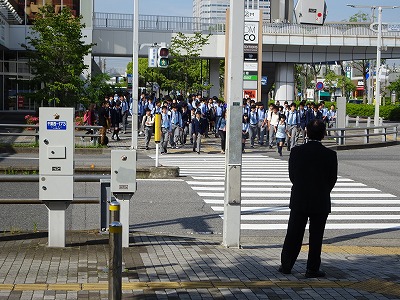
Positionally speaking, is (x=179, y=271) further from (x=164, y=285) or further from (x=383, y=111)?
(x=383, y=111)

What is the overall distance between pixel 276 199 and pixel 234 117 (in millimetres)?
6901

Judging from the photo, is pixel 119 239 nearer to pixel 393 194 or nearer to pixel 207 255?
pixel 207 255

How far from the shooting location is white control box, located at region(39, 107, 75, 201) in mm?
9727

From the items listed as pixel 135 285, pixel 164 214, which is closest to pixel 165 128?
pixel 164 214

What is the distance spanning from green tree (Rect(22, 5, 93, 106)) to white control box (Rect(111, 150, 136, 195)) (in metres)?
28.8

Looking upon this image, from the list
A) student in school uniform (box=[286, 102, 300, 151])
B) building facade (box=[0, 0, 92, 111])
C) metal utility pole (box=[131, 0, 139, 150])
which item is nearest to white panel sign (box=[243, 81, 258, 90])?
student in school uniform (box=[286, 102, 300, 151])

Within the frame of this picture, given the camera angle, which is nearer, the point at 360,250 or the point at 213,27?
the point at 360,250

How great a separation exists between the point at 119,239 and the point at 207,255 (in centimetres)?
350

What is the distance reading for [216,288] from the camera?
309 inches

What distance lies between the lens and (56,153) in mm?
9812

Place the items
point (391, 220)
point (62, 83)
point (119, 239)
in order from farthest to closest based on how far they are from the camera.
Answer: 1. point (62, 83)
2. point (391, 220)
3. point (119, 239)

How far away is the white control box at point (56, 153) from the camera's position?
31.9 feet

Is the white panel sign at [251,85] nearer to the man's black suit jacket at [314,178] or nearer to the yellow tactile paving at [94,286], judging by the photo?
the man's black suit jacket at [314,178]

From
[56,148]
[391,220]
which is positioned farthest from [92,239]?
[391,220]
